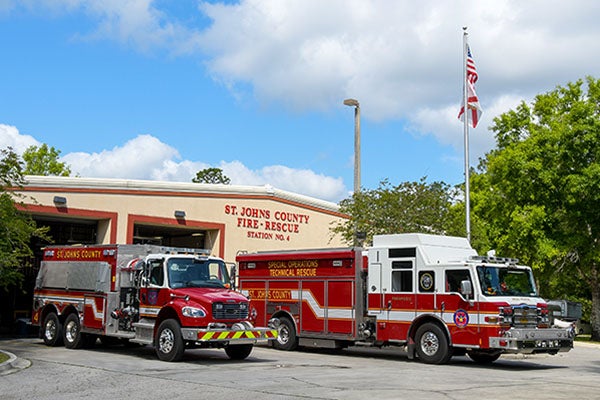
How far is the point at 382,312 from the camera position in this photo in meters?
19.0

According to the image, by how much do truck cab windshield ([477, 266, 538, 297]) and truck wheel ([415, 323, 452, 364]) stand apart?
61.3 inches

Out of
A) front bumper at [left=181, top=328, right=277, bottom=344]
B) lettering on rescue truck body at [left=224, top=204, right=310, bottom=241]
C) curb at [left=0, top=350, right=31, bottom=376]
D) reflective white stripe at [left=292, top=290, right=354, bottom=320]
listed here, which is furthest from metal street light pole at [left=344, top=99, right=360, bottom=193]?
curb at [left=0, top=350, right=31, bottom=376]

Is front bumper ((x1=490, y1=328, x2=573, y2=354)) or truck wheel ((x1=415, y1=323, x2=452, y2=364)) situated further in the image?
truck wheel ((x1=415, y1=323, x2=452, y2=364))

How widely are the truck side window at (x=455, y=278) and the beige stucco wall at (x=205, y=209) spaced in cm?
1372

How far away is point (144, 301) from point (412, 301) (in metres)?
6.64

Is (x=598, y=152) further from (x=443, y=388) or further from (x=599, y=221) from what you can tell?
(x=443, y=388)

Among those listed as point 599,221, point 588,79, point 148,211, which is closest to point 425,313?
point 148,211

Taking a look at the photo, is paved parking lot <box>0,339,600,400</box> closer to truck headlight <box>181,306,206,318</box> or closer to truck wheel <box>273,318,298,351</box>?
truck wheel <box>273,318,298,351</box>

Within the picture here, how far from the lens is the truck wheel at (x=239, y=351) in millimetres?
17830

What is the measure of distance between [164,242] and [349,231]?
1214cm

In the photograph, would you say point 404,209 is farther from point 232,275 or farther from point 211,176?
point 211,176

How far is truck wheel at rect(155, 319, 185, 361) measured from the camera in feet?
54.2

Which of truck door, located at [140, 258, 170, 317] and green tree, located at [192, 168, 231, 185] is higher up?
green tree, located at [192, 168, 231, 185]

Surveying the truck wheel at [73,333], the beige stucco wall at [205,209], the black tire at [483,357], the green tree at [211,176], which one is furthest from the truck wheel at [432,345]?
the green tree at [211,176]
